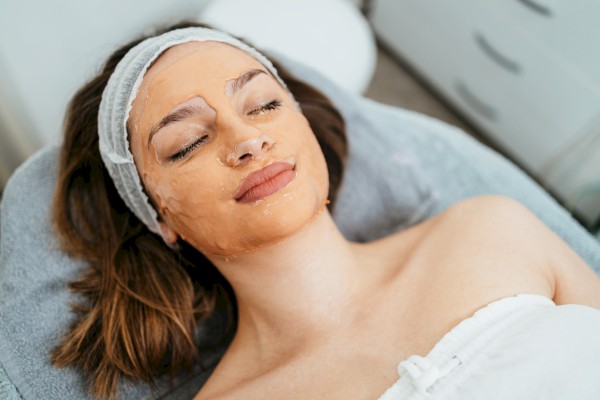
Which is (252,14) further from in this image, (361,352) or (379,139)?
(361,352)

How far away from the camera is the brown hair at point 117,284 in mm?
961

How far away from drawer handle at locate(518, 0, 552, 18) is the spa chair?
1.77ft

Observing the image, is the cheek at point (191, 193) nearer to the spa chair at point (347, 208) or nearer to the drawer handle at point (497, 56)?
the spa chair at point (347, 208)

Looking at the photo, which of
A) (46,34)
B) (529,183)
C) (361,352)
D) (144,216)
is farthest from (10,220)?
(529,183)

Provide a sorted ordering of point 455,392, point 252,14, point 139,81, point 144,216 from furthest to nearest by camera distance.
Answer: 1. point 252,14
2. point 144,216
3. point 139,81
4. point 455,392

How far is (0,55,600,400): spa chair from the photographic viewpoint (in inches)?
37.2

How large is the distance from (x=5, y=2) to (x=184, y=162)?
25.7 inches

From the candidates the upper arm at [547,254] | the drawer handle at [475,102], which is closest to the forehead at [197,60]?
the upper arm at [547,254]

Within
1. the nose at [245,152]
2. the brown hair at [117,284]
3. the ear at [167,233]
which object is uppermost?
the nose at [245,152]

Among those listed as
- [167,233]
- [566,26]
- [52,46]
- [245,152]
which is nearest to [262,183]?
[245,152]

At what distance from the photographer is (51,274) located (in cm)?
102

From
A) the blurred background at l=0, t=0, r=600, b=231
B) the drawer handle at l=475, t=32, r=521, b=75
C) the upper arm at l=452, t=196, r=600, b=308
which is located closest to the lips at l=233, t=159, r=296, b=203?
Result: the upper arm at l=452, t=196, r=600, b=308

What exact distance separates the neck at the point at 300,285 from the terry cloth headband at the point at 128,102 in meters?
0.21

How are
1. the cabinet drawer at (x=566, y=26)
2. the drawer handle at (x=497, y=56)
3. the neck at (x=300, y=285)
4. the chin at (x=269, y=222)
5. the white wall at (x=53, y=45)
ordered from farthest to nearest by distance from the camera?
the drawer handle at (x=497, y=56) < the cabinet drawer at (x=566, y=26) < the white wall at (x=53, y=45) < the neck at (x=300, y=285) < the chin at (x=269, y=222)
